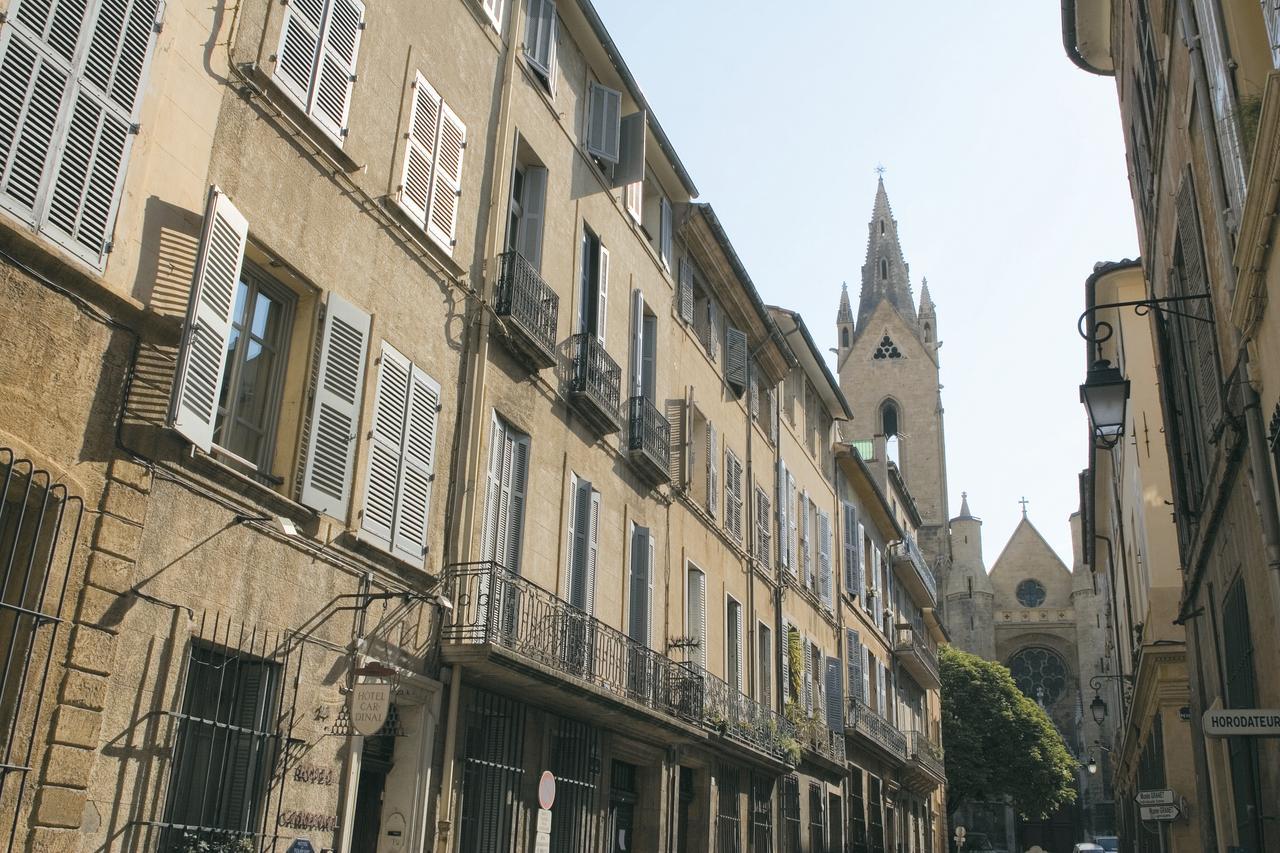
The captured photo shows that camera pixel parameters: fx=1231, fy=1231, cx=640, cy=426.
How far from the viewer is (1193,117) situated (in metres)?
10.3

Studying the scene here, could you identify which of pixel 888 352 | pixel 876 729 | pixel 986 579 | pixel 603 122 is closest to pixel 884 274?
pixel 888 352

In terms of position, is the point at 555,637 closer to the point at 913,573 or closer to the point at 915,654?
the point at 915,654

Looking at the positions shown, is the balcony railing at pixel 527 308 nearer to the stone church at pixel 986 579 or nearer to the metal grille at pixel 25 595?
the metal grille at pixel 25 595

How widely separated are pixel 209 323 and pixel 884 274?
273 feet

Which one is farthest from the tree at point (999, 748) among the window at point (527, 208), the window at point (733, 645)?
the window at point (527, 208)

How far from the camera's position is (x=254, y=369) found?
9.69m

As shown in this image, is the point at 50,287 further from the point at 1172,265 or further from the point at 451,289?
the point at 1172,265

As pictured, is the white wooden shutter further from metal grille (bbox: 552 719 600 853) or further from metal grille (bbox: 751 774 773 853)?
metal grille (bbox: 751 774 773 853)

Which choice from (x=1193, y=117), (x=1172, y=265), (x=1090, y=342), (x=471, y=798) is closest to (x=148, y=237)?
(x=471, y=798)

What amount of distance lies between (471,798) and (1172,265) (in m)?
9.24

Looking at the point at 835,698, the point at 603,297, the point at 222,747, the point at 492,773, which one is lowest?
the point at 222,747

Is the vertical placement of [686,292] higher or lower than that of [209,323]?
higher

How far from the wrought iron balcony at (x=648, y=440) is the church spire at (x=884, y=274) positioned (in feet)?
225

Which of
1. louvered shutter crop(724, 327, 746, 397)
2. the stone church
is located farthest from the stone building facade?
the stone church
